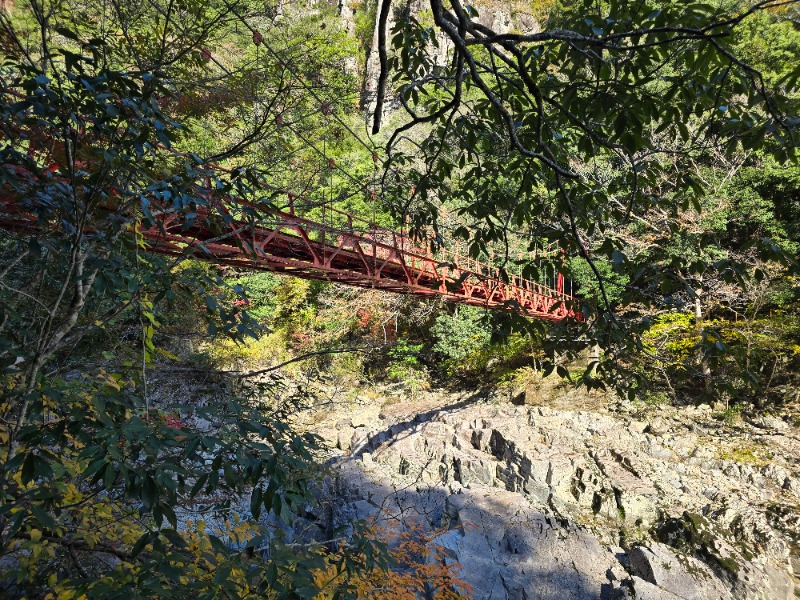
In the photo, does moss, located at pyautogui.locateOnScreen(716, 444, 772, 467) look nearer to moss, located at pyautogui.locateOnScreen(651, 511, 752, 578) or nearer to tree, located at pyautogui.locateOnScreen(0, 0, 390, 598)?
moss, located at pyautogui.locateOnScreen(651, 511, 752, 578)

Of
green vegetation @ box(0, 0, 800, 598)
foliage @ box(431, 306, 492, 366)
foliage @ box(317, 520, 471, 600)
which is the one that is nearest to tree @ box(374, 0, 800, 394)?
green vegetation @ box(0, 0, 800, 598)

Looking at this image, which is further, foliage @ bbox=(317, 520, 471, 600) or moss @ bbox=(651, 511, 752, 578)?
moss @ bbox=(651, 511, 752, 578)

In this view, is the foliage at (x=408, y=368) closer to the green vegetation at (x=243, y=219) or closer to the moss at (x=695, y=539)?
the moss at (x=695, y=539)

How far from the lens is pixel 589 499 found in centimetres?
443

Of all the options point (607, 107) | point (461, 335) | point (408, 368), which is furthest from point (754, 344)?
point (607, 107)

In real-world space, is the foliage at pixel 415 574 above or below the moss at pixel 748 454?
below

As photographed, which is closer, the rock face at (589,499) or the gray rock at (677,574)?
the gray rock at (677,574)

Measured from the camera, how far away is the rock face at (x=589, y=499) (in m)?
3.33

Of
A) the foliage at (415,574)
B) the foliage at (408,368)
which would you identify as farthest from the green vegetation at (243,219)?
the foliage at (408,368)

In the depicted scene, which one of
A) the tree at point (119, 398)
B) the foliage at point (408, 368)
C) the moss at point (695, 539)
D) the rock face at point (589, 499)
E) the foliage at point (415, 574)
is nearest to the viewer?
the tree at point (119, 398)

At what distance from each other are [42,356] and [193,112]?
1.93m

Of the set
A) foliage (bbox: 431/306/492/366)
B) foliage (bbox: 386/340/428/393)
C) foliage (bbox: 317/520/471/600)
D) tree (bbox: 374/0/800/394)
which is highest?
tree (bbox: 374/0/800/394)

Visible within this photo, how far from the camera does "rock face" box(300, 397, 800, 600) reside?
333cm

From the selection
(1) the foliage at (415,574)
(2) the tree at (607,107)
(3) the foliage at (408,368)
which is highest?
(2) the tree at (607,107)
